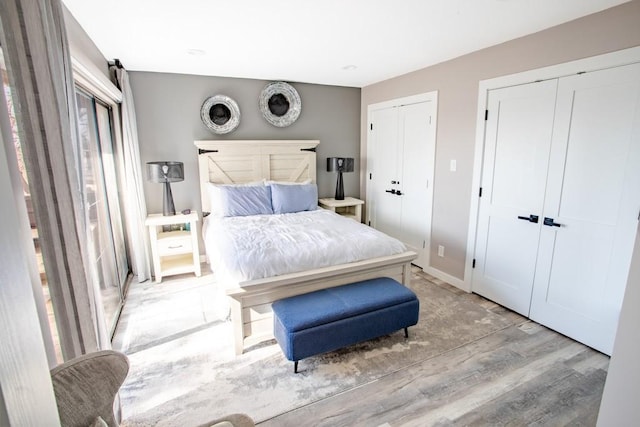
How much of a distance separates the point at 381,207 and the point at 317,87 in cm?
190

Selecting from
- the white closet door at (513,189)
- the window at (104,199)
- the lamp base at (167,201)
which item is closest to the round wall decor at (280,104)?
the lamp base at (167,201)

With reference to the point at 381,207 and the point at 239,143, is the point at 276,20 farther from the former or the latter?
the point at 381,207

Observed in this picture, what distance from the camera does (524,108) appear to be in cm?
276

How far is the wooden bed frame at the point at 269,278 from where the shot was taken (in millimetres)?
2408

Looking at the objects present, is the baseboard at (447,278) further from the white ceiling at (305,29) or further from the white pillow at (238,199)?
the white ceiling at (305,29)

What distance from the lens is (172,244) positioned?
3.68m

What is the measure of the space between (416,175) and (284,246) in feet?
6.83

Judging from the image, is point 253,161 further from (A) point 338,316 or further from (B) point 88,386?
(B) point 88,386

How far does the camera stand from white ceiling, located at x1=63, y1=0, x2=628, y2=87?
2.13 m

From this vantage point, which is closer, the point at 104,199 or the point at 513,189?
the point at 513,189

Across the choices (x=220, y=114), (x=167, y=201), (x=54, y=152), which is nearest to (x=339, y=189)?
(x=220, y=114)

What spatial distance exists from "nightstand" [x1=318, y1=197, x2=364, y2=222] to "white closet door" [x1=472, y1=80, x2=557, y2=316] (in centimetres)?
177

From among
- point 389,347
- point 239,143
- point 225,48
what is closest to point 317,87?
point 239,143

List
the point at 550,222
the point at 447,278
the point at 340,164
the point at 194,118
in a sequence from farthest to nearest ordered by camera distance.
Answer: the point at 340,164 → the point at 194,118 → the point at 447,278 → the point at 550,222
